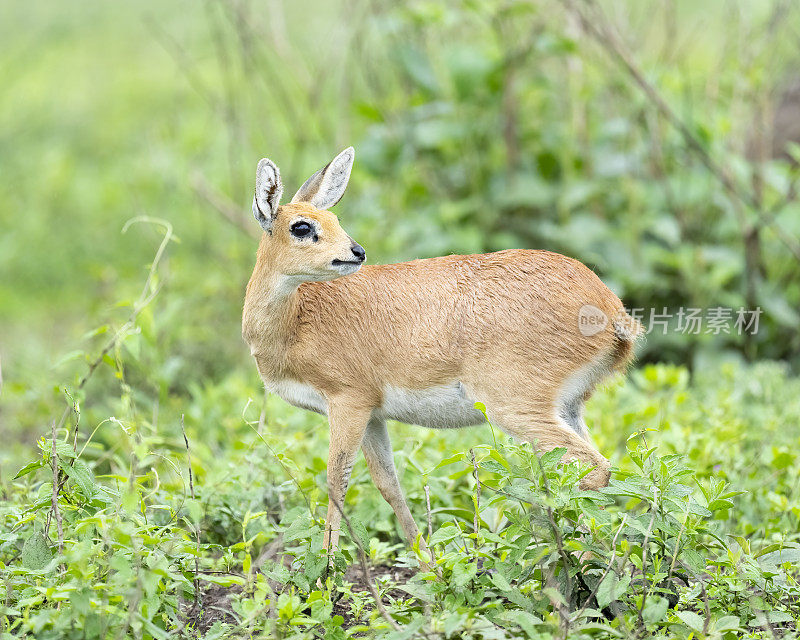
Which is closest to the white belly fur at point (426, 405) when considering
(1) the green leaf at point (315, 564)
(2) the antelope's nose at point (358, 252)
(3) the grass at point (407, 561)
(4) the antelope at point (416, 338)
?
(4) the antelope at point (416, 338)

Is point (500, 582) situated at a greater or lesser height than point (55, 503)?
lesser

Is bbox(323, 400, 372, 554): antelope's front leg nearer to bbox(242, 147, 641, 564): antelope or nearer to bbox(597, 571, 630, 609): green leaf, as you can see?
bbox(242, 147, 641, 564): antelope

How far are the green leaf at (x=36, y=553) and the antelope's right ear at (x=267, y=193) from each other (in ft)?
4.13

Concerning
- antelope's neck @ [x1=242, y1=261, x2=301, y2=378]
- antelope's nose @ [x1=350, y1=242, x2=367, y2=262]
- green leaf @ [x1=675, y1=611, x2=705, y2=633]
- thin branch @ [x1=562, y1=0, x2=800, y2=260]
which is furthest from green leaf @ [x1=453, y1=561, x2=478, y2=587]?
thin branch @ [x1=562, y1=0, x2=800, y2=260]

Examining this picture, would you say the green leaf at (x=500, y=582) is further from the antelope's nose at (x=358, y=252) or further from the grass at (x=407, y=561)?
the antelope's nose at (x=358, y=252)

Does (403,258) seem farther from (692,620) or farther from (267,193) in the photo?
(692,620)

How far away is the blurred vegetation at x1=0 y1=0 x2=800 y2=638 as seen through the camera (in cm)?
302

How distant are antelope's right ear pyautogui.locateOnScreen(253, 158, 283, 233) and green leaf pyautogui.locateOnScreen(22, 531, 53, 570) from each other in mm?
1259

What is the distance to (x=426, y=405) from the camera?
3.49 meters

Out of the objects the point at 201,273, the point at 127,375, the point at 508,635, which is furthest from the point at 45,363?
the point at 508,635

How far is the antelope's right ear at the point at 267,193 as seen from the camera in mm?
3265

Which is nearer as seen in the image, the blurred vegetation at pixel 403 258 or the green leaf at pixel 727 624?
the green leaf at pixel 727 624

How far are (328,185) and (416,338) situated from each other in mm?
632

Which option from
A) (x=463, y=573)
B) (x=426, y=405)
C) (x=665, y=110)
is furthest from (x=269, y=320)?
(x=665, y=110)
